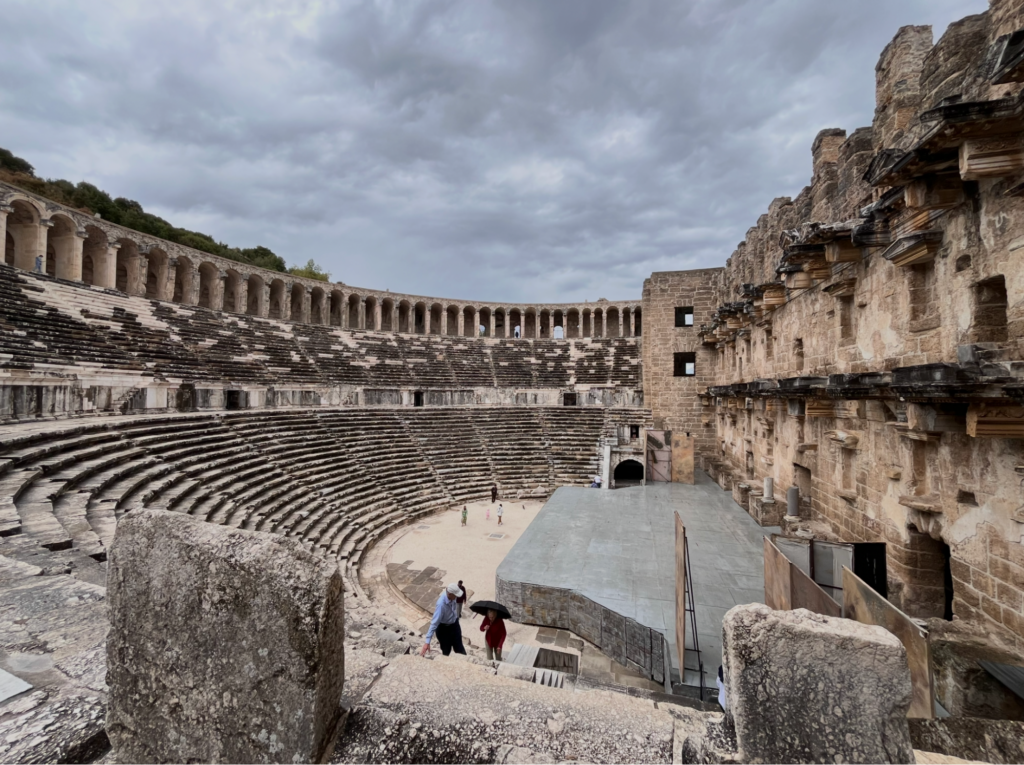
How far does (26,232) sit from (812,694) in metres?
29.2

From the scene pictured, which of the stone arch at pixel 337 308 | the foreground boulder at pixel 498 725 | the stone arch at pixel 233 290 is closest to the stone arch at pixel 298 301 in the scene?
the stone arch at pixel 337 308

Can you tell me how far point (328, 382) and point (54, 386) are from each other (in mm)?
11471

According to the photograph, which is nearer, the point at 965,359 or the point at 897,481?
the point at 965,359

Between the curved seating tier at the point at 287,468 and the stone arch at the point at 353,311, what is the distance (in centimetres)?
1580

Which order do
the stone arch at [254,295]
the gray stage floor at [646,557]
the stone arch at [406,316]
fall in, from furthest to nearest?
1. the stone arch at [406,316]
2. the stone arch at [254,295]
3. the gray stage floor at [646,557]

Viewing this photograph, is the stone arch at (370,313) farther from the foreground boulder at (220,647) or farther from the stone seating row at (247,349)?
the foreground boulder at (220,647)

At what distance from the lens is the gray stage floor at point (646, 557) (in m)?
6.99

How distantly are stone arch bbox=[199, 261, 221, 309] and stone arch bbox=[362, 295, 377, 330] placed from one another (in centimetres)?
965

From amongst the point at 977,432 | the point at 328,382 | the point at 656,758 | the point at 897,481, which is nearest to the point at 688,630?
the point at 897,481

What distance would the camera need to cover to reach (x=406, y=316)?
1473 inches

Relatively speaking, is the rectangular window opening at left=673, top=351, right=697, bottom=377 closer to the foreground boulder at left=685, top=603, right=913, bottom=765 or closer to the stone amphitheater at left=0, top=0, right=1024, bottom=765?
the stone amphitheater at left=0, top=0, right=1024, bottom=765

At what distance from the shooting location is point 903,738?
1290 millimetres

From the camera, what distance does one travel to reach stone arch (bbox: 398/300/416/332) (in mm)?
35938

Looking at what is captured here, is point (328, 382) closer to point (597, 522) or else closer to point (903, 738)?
point (597, 522)
